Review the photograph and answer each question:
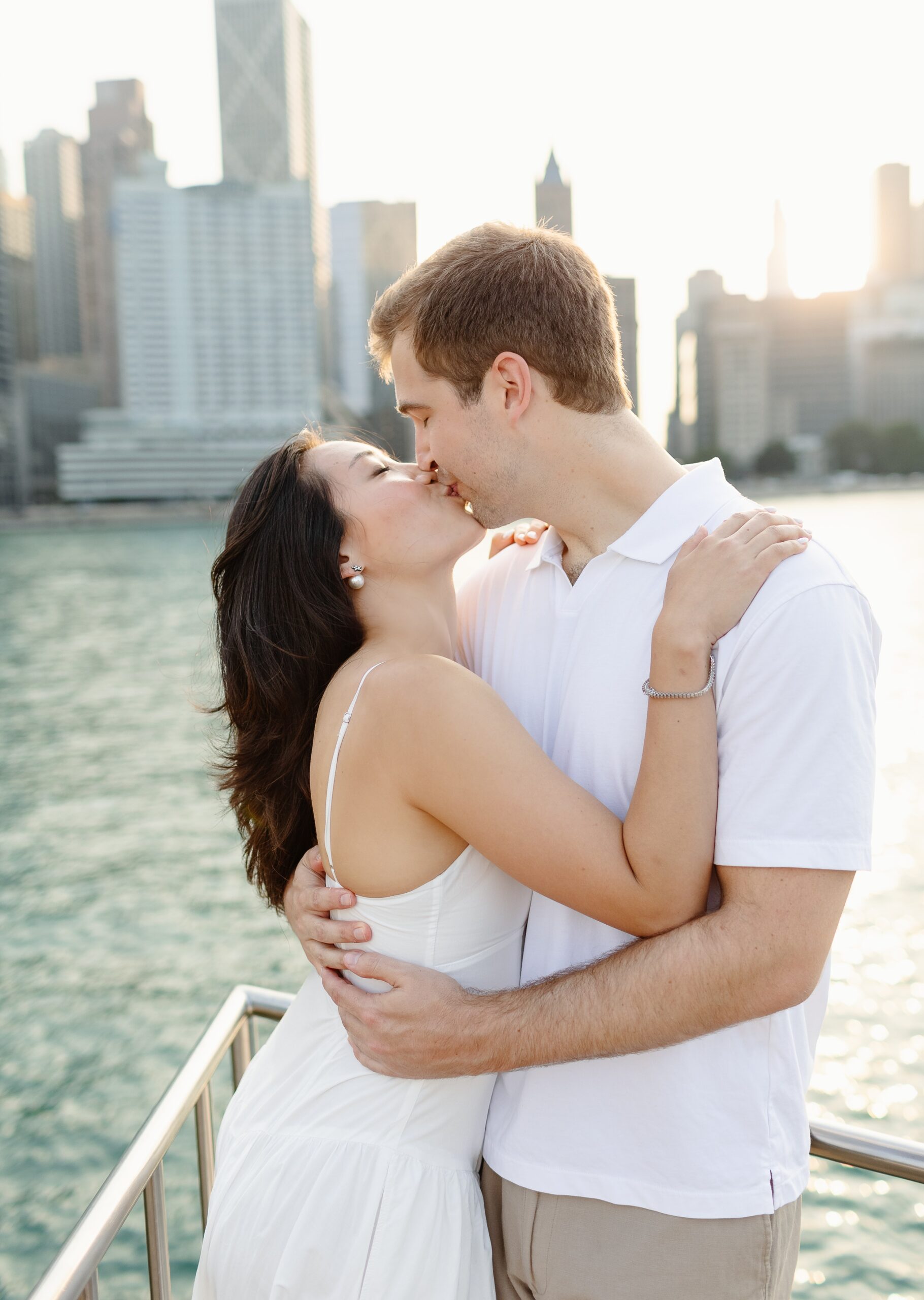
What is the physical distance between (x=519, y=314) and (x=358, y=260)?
11631cm

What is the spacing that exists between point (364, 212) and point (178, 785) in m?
105

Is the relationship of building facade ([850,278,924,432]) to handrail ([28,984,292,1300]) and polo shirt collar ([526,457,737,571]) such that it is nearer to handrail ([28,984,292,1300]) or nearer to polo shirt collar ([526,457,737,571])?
polo shirt collar ([526,457,737,571])

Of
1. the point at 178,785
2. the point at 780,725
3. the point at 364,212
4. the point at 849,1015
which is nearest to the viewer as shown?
the point at 780,725

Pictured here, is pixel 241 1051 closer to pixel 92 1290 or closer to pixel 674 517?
pixel 92 1290

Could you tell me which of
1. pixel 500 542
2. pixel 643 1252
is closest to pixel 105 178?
pixel 500 542

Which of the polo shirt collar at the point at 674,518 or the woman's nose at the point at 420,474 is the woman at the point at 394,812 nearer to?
the woman's nose at the point at 420,474

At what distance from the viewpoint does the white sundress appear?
1537 millimetres

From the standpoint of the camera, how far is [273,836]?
6.63ft

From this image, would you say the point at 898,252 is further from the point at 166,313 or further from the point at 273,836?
the point at 273,836

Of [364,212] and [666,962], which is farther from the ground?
[364,212]

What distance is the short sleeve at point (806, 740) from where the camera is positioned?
1348 millimetres

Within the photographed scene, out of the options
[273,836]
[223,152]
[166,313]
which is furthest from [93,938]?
[223,152]

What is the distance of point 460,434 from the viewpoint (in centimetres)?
186

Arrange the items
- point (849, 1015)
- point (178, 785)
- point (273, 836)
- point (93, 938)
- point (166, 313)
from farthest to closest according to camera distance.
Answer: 1. point (166, 313)
2. point (178, 785)
3. point (93, 938)
4. point (849, 1015)
5. point (273, 836)
